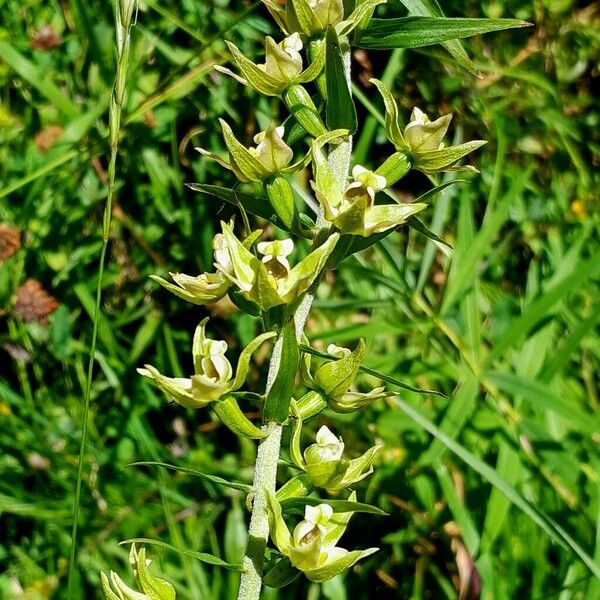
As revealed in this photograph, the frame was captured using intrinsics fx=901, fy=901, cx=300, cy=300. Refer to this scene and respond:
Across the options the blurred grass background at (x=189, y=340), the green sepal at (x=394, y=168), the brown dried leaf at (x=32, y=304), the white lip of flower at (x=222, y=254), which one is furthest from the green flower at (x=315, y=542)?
the brown dried leaf at (x=32, y=304)

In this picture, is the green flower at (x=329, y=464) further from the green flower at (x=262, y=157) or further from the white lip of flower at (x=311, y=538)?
the green flower at (x=262, y=157)

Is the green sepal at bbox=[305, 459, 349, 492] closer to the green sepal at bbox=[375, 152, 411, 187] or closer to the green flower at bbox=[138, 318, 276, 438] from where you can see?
the green flower at bbox=[138, 318, 276, 438]

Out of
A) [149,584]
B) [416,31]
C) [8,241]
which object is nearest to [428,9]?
[416,31]

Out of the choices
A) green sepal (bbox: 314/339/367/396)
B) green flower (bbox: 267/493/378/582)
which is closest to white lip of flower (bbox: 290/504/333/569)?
green flower (bbox: 267/493/378/582)

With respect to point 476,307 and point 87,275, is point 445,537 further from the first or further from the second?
point 87,275

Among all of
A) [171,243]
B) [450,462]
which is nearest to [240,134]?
[171,243]
